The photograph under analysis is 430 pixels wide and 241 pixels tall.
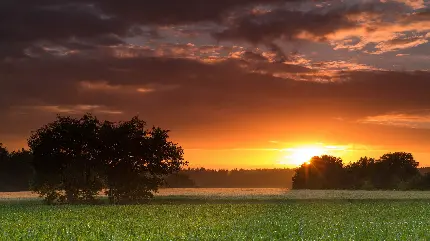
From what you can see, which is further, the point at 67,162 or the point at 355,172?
the point at 355,172

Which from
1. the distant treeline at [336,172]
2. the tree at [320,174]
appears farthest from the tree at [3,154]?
the tree at [320,174]

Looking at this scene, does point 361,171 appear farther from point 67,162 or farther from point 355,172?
point 67,162

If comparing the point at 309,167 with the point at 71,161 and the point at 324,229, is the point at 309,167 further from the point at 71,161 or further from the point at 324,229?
the point at 324,229

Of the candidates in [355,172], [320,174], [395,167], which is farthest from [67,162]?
[395,167]

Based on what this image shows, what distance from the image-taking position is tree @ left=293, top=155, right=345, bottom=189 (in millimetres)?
135250

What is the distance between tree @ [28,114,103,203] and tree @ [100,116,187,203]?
1.59m

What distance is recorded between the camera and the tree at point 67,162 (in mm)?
68250

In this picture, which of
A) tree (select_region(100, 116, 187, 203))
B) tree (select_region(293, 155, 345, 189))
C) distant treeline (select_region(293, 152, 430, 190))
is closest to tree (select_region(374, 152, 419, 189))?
distant treeline (select_region(293, 152, 430, 190))

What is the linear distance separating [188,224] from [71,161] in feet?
120

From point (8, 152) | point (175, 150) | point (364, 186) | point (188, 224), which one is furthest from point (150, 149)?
point (8, 152)

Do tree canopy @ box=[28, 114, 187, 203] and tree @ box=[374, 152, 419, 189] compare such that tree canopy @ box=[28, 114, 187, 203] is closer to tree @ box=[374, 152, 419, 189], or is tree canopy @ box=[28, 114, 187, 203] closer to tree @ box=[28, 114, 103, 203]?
tree @ box=[28, 114, 103, 203]

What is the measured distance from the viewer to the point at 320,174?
450ft

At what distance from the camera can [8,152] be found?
15162cm

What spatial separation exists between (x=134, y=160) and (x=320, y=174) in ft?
250
